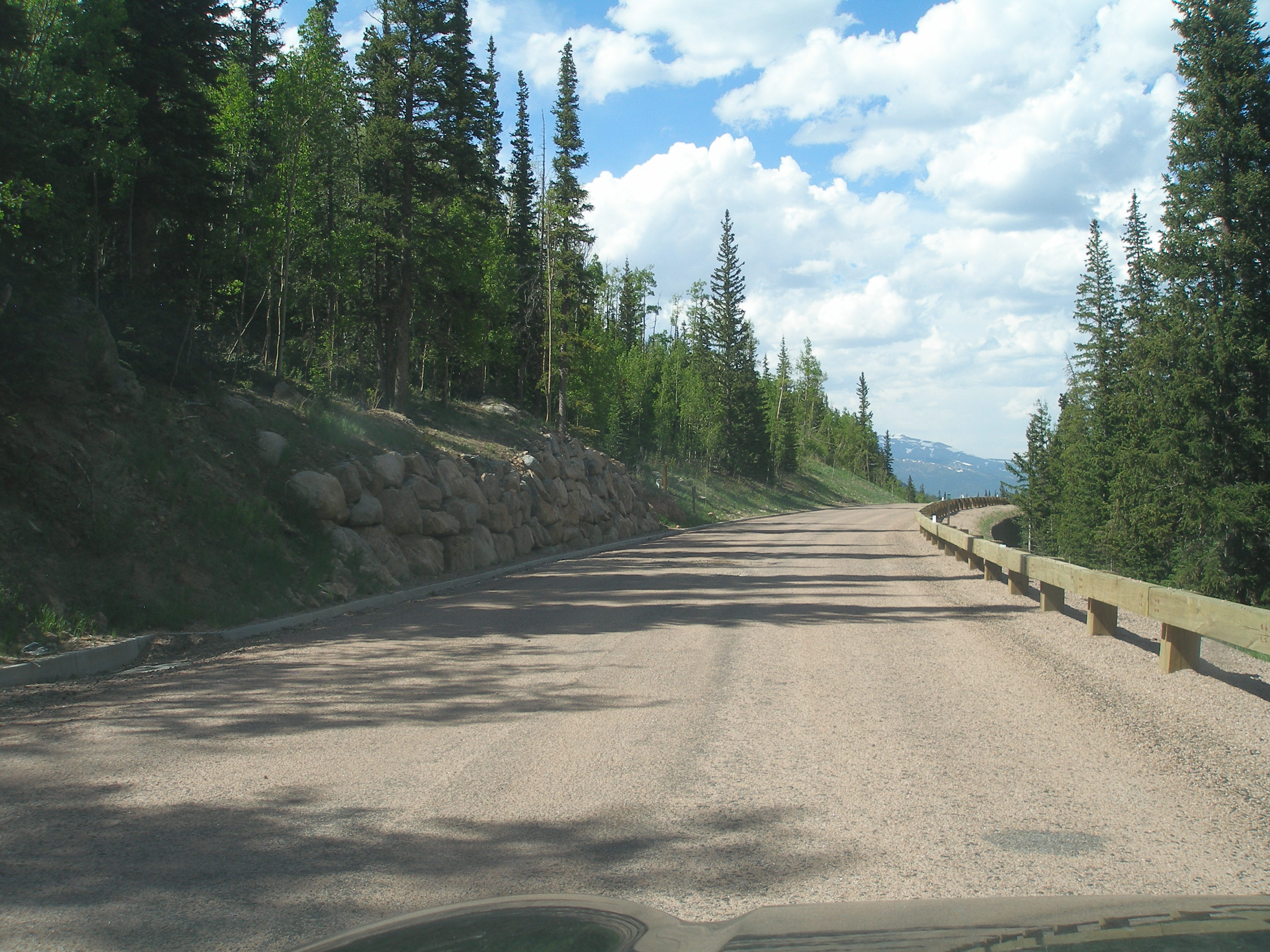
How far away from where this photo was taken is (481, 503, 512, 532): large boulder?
2070 centimetres

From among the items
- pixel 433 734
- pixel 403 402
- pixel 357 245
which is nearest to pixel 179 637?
pixel 433 734

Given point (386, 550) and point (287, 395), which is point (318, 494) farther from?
point (287, 395)

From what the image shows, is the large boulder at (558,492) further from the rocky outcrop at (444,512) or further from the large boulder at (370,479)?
the large boulder at (370,479)

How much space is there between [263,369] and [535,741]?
16685mm

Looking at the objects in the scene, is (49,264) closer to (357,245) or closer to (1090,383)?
(357,245)

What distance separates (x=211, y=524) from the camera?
40.3ft

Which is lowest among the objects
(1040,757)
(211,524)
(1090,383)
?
(1040,757)

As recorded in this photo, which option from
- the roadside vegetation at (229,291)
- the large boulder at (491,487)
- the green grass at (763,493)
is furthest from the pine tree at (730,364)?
the large boulder at (491,487)

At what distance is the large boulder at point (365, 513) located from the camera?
15539mm

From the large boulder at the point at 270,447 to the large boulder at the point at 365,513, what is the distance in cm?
154

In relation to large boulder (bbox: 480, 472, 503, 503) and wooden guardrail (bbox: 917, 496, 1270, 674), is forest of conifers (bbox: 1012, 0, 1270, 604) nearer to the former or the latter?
wooden guardrail (bbox: 917, 496, 1270, 674)

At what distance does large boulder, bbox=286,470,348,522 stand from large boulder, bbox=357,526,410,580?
592 mm

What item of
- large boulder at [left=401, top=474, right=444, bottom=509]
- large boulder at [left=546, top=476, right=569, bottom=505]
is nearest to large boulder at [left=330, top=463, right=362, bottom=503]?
large boulder at [left=401, top=474, right=444, bottom=509]

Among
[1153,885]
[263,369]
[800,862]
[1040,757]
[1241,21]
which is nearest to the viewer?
[1153,885]
